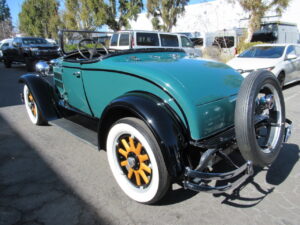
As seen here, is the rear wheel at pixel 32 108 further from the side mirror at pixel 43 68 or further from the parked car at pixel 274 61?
the parked car at pixel 274 61

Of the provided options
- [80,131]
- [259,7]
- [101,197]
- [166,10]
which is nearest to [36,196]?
[101,197]

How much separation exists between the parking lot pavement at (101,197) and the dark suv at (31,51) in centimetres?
964

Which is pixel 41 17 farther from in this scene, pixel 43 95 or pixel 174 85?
pixel 174 85

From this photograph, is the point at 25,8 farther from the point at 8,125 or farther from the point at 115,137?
the point at 115,137

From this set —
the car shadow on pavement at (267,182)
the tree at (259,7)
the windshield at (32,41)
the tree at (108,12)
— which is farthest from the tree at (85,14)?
the car shadow on pavement at (267,182)

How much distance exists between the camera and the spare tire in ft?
6.55

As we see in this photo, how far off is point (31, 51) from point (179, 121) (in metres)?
11.8

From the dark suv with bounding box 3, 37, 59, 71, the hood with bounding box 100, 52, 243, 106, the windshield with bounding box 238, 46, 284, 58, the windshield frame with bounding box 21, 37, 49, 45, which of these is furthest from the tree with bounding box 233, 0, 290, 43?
the hood with bounding box 100, 52, 243, 106

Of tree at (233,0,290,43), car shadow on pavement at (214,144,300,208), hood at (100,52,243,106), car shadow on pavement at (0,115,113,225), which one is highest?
tree at (233,0,290,43)

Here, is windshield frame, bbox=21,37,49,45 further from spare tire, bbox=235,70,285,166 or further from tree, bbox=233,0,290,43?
spare tire, bbox=235,70,285,166

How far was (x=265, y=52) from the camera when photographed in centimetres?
752

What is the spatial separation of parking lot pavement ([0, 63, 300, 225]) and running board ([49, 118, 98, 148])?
0.34 metres

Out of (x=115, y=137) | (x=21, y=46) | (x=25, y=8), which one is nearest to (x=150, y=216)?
(x=115, y=137)

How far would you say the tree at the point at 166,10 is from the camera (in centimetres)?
2223
